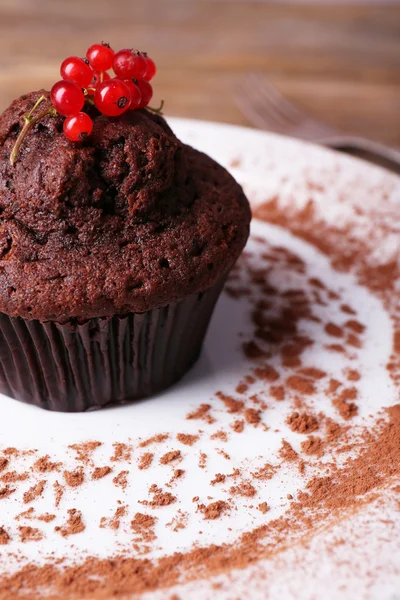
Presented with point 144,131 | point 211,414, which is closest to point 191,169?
point 144,131

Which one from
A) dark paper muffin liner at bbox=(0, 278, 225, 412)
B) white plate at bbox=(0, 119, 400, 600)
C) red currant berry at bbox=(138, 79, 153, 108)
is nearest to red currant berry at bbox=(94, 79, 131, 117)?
red currant berry at bbox=(138, 79, 153, 108)

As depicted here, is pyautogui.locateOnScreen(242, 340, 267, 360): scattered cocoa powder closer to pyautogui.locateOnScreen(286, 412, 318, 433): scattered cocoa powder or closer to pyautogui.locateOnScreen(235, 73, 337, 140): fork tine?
pyautogui.locateOnScreen(286, 412, 318, 433): scattered cocoa powder

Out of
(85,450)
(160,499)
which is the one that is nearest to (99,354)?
(85,450)

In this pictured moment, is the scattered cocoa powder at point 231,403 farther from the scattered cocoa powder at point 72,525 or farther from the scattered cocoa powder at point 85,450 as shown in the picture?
the scattered cocoa powder at point 72,525

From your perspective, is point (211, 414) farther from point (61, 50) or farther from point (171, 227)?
point (61, 50)

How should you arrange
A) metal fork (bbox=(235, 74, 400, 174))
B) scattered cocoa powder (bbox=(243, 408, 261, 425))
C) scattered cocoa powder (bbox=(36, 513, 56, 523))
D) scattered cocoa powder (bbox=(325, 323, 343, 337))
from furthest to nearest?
metal fork (bbox=(235, 74, 400, 174))
scattered cocoa powder (bbox=(325, 323, 343, 337))
scattered cocoa powder (bbox=(243, 408, 261, 425))
scattered cocoa powder (bbox=(36, 513, 56, 523))

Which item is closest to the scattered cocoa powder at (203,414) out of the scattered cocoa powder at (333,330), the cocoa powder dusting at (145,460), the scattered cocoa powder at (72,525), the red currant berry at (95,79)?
the cocoa powder dusting at (145,460)
